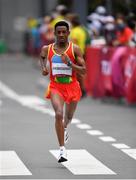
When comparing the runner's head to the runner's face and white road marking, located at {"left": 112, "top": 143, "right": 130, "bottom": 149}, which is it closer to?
the runner's face

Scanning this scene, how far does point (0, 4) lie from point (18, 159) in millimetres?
44776

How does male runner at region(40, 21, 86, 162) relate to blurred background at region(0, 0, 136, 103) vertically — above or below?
above

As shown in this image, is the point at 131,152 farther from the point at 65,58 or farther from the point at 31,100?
the point at 31,100

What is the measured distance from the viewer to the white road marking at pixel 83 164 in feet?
39.0

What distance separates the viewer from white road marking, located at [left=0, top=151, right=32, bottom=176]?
11.8 meters

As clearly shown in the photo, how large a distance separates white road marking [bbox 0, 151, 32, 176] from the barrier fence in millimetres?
8227

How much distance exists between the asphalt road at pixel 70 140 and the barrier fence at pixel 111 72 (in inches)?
13.1

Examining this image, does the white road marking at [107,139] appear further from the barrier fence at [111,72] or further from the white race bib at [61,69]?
the barrier fence at [111,72]

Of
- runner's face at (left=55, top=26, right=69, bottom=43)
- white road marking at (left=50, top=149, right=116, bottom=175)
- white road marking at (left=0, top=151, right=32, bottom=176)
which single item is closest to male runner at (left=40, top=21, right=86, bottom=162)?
runner's face at (left=55, top=26, right=69, bottom=43)

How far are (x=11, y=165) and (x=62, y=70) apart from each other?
144 centimetres

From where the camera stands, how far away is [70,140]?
15664 millimetres

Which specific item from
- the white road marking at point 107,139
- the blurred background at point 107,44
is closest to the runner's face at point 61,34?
the white road marking at point 107,139

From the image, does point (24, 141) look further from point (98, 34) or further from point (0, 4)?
point (0, 4)

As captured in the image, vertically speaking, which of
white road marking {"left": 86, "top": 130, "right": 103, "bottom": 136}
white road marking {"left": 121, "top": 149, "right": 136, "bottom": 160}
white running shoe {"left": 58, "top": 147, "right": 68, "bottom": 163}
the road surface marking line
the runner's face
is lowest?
the road surface marking line
